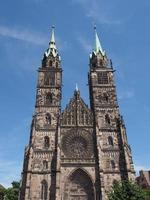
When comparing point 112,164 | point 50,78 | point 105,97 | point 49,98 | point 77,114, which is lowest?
point 112,164

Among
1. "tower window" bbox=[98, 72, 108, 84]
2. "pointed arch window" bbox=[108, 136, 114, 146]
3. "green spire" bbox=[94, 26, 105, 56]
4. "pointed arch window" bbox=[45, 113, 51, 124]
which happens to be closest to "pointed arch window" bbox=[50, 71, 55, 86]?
"pointed arch window" bbox=[45, 113, 51, 124]

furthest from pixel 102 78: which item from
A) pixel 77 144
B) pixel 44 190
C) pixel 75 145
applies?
pixel 44 190

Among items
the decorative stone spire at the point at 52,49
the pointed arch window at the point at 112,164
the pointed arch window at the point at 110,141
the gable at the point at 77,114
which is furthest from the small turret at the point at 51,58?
the pointed arch window at the point at 112,164

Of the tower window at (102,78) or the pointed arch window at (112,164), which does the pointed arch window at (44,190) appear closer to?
the pointed arch window at (112,164)

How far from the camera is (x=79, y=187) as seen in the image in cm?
3609

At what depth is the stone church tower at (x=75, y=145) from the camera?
3522cm

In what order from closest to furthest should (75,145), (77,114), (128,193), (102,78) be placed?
(128,193)
(75,145)
(77,114)
(102,78)

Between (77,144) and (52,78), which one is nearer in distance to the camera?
(77,144)

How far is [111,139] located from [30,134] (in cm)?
1207

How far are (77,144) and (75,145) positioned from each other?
1.17 ft

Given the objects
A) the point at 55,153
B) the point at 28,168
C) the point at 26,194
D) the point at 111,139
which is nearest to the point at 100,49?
the point at 111,139

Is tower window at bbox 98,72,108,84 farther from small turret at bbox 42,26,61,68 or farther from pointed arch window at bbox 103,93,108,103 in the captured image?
small turret at bbox 42,26,61,68

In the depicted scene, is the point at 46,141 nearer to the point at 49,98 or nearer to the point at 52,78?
the point at 49,98

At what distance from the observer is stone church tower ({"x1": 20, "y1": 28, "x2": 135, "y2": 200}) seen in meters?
35.2
